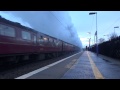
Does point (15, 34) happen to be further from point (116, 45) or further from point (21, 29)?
point (116, 45)

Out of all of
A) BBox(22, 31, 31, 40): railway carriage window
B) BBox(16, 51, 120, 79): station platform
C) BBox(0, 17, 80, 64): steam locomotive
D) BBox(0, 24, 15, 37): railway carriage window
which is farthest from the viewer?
BBox(22, 31, 31, 40): railway carriage window

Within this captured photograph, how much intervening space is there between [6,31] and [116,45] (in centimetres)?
1904

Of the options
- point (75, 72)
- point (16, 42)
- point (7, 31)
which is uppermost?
point (7, 31)

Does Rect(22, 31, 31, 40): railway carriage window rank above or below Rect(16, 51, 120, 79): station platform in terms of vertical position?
above

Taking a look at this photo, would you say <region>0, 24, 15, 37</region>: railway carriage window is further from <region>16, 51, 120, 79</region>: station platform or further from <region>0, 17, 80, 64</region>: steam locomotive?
<region>16, 51, 120, 79</region>: station platform

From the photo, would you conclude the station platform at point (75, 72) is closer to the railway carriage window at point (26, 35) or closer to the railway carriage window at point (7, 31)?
the railway carriage window at point (7, 31)

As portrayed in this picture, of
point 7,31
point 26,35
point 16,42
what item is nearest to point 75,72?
point 7,31

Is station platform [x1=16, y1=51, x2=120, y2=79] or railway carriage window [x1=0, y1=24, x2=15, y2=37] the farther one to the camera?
railway carriage window [x1=0, y1=24, x2=15, y2=37]

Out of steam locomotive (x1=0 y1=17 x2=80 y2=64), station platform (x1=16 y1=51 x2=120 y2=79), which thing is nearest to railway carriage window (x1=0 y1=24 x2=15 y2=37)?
steam locomotive (x1=0 y1=17 x2=80 y2=64)

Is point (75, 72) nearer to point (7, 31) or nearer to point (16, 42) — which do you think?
point (7, 31)

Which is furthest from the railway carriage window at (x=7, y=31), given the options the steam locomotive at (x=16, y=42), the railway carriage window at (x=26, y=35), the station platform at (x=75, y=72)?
the station platform at (x=75, y=72)
